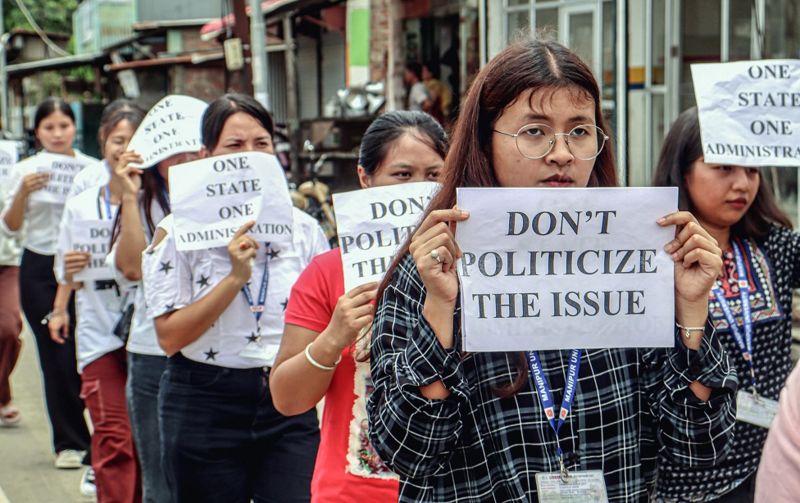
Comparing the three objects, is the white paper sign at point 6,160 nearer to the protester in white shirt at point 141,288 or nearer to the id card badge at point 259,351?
the protester in white shirt at point 141,288

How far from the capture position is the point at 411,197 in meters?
3.02

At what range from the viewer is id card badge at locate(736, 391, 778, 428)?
3275 mm

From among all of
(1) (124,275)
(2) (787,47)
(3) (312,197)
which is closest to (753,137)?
(1) (124,275)

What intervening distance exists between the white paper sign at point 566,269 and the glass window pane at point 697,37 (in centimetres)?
950

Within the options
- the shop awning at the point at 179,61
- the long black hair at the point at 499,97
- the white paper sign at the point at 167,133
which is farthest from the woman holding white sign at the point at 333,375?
the shop awning at the point at 179,61

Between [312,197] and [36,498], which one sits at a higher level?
[312,197]

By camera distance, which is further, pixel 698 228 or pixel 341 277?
pixel 341 277

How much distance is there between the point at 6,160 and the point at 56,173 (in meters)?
0.50

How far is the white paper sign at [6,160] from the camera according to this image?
277 inches

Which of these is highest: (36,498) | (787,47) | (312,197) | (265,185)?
(787,47)

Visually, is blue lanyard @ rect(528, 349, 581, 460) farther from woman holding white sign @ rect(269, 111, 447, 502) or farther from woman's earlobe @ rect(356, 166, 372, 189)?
woman's earlobe @ rect(356, 166, 372, 189)

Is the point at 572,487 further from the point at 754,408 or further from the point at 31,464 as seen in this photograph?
the point at 31,464

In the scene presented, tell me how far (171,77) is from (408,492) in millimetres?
22192

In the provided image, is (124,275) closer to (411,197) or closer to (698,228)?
(411,197)
